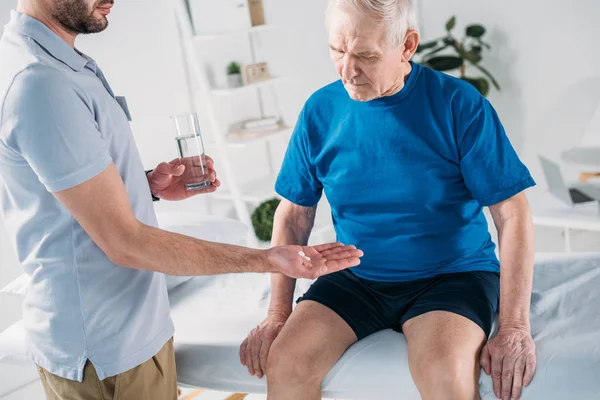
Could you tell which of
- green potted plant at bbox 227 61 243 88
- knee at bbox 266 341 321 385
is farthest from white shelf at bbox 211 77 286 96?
knee at bbox 266 341 321 385

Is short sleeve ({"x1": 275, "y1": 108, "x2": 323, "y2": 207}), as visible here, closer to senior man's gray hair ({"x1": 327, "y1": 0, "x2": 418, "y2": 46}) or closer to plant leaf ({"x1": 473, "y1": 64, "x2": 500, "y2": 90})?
senior man's gray hair ({"x1": 327, "y1": 0, "x2": 418, "y2": 46})

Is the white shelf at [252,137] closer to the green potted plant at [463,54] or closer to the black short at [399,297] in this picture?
the green potted plant at [463,54]

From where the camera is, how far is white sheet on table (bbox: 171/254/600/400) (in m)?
1.45

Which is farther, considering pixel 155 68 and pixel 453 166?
pixel 155 68

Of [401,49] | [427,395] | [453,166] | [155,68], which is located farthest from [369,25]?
[155,68]

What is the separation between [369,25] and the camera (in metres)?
1.55

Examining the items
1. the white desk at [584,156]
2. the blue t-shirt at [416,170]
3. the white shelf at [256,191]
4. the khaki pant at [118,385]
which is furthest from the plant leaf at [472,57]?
the khaki pant at [118,385]

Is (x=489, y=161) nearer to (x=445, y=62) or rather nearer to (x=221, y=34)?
(x=221, y=34)

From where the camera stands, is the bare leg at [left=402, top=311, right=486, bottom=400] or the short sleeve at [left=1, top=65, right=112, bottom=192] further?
the bare leg at [left=402, top=311, right=486, bottom=400]

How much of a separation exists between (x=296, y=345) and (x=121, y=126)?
59 cm

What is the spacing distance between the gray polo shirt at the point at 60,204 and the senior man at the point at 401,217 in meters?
0.34

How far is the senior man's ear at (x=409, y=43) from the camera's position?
64.2 inches

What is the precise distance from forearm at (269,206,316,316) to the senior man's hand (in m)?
0.51

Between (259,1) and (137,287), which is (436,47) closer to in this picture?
(259,1)
